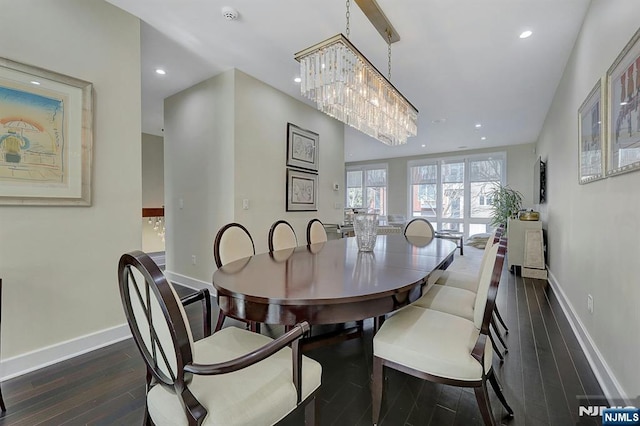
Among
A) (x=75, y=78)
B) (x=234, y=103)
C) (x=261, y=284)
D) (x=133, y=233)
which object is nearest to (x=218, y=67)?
(x=234, y=103)

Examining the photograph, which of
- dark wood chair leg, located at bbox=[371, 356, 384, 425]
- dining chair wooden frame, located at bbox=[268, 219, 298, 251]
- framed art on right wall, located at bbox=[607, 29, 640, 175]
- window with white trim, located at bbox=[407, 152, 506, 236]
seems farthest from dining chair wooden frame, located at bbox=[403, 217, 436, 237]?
window with white trim, located at bbox=[407, 152, 506, 236]

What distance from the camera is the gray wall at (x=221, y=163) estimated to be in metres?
3.36

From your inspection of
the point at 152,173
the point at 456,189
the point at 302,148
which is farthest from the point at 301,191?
the point at 456,189

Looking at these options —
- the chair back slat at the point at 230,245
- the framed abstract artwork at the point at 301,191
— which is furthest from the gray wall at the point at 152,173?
the chair back slat at the point at 230,245

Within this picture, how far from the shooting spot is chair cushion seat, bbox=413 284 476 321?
5.61ft

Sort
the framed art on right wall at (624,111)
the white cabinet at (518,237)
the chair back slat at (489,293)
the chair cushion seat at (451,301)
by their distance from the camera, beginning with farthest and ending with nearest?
the white cabinet at (518,237), the chair cushion seat at (451,301), the framed art on right wall at (624,111), the chair back slat at (489,293)

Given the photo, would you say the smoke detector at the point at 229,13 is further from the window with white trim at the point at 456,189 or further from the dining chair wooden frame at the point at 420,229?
the window with white trim at the point at 456,189

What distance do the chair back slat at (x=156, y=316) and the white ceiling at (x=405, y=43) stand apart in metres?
2.28

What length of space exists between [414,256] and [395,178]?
7481 millimetres

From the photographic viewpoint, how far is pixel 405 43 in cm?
272

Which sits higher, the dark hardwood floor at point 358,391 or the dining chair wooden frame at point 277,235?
the dining chair wooden frame at point 277,235

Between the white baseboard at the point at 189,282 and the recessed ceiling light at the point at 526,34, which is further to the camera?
the white baseboard at the point at 189,282

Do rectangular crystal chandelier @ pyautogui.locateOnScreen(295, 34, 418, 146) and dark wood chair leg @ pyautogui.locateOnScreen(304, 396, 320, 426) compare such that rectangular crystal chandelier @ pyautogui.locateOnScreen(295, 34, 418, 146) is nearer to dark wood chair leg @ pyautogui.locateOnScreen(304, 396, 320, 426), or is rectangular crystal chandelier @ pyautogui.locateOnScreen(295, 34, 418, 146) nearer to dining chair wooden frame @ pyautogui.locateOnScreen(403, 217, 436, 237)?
dining chair wooden frame @ pyautogui.locateOnScreen(403, 217, 436, 237)

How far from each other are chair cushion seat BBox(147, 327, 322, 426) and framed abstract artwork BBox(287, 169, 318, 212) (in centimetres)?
300
